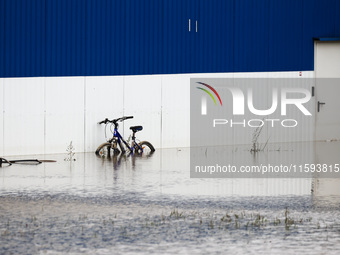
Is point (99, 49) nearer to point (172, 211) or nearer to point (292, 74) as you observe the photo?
point (292, 74)

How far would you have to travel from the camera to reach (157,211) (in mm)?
12883

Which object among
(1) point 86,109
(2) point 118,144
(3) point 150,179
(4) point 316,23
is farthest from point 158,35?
(3) point 150,179

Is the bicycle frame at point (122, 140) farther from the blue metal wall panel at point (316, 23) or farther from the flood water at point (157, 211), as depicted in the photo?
the blue metal wall panel at point (316, 23)

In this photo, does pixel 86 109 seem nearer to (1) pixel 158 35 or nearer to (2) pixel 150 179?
(1) pixel 158 35

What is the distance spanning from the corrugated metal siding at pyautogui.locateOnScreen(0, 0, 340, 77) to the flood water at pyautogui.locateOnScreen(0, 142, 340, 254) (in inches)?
128

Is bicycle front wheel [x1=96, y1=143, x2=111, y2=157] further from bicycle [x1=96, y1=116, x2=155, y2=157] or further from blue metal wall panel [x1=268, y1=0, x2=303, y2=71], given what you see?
blue metal wall panel [x1=268, y1=0, x2=303, y2=71]

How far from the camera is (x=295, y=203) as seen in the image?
45.4 ft

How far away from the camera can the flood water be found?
10.5 metres

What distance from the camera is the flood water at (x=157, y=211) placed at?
1047 cm

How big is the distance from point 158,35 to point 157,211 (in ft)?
34.5

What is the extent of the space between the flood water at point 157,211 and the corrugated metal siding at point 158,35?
3259mm

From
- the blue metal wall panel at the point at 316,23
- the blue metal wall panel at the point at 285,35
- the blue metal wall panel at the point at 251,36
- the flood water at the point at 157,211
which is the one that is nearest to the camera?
the flood water at the point at 157,211

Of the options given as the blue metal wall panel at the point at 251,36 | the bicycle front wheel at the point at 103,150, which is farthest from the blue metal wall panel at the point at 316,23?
the bicycle front wheel at the point at 103,150

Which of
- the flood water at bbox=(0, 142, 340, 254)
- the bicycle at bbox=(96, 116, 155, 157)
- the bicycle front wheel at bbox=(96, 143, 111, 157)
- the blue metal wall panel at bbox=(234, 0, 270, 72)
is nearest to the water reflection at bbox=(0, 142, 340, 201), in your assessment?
the flood water at bbox=(0, 142, 340, 254)
